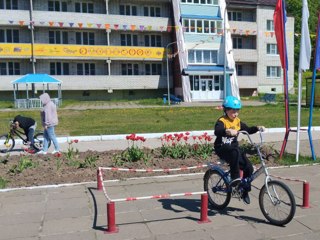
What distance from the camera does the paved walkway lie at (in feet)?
15.3

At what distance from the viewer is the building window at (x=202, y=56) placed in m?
44.3

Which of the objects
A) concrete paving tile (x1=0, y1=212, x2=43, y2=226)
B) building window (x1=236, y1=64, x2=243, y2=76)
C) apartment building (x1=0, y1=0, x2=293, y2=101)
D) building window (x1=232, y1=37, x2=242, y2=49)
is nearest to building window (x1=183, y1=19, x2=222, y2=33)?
apartment building (x1=0, y1=0, x2=293, y2=101)

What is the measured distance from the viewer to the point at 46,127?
10.3 m

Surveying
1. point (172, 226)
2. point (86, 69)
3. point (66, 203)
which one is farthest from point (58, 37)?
point (172, 226)

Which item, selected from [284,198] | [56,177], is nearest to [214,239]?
[284,198]

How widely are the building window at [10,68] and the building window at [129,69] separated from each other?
11.7 m

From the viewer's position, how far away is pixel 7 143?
1123cm

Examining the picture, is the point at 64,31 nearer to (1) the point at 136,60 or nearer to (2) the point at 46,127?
(1) the point at 136,60

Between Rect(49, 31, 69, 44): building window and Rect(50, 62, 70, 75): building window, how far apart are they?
8.11ft

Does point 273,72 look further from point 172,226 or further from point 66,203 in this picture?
point 172,226

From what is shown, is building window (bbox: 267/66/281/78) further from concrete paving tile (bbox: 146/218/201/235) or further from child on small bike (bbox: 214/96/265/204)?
concrete paving tile (bbox: 146/218/201/235)

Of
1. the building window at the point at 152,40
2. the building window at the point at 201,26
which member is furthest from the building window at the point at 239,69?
the building window at the point at 152,40

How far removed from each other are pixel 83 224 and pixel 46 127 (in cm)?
574

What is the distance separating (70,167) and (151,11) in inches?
1601
